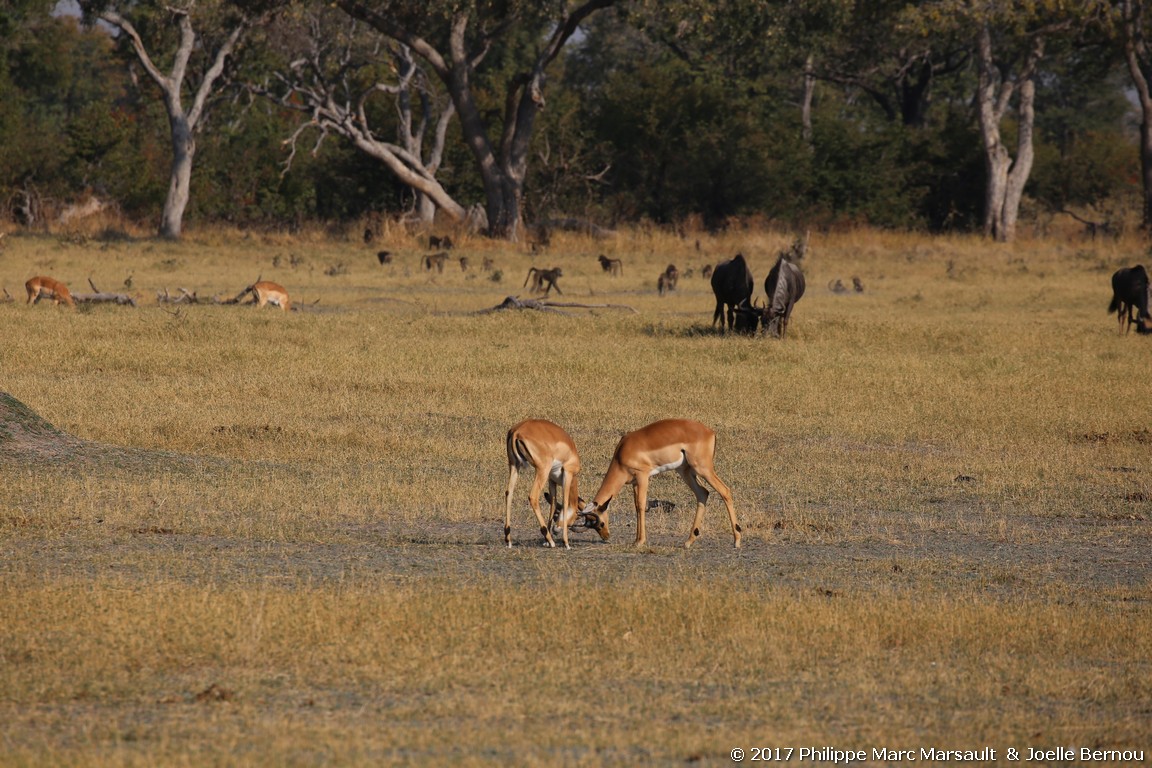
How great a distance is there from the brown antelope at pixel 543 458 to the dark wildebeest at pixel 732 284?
14.0m

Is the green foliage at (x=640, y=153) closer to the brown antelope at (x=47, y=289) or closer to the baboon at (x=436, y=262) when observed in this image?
the baboon at (x=436, y=262)

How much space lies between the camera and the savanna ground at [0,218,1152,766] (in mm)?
6277

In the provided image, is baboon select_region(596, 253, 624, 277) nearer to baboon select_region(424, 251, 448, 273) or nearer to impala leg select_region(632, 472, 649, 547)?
baboon select_region(424, 251, 448, 273)

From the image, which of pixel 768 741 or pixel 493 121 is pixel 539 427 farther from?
pixel 493 121

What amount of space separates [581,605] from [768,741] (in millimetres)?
2231

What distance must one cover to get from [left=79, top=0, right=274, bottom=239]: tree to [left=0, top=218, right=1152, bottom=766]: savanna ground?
1989 cm

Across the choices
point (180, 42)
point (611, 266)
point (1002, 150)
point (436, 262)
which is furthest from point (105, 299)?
point (1002, 150)

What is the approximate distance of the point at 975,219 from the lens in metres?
50.5

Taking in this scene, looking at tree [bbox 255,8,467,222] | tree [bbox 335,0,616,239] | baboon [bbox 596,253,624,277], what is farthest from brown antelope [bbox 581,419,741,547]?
tree [bbox 255,8,467,222]

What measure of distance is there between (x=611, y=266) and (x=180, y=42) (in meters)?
16.3

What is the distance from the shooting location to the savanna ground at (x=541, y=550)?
247 inches

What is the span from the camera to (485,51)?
4338cm

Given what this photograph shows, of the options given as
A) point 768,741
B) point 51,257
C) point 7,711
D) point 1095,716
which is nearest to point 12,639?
point 7,711

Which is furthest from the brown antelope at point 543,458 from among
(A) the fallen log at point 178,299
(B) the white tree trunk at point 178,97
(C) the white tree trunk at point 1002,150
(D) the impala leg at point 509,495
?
(C) the white tree trunk at point 1002,150
